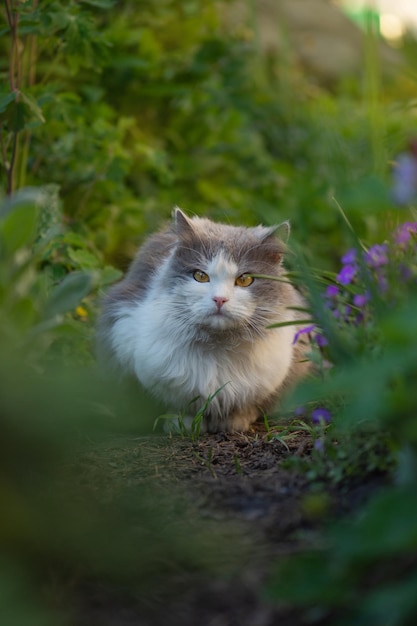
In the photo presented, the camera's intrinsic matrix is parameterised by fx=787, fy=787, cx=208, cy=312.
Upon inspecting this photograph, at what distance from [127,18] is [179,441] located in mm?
3076

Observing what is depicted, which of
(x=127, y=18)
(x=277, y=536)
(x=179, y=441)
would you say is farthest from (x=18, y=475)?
(x=127, y=18)

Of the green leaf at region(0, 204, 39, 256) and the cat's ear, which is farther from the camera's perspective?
the cat's ear

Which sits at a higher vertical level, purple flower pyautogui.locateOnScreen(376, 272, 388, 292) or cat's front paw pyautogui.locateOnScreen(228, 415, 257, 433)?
cat's front paw pyautogui.locateOnScreen(228, 415, 257, 433)

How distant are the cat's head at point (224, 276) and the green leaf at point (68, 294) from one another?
3.30 feet

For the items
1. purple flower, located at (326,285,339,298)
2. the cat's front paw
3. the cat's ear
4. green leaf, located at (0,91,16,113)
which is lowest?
the cat's front paw

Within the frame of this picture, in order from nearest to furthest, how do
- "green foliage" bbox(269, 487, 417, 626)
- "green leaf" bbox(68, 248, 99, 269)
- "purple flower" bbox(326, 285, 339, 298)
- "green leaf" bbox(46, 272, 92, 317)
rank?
"green foliage" bbox(269, 487, 417, 626) < "green leaf" bbox(46, 272, 92, 317) < "purple flower" bbox(326, 285, 339, 298) < "green leaf" bbox(68, 248, 99, 269)

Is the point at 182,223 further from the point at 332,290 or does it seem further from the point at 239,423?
the point at 239,423

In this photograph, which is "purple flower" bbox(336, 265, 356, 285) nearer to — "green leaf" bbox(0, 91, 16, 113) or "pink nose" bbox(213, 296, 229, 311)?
"pink nose" bbox(213, 296, 229, 311)

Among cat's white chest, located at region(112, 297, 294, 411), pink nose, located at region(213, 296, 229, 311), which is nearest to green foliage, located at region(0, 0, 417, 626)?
cat's white chest, located at region(112, 297, 294, 411)

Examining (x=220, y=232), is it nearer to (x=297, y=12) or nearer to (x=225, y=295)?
(x=225, y=295)

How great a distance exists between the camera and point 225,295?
2615 mm

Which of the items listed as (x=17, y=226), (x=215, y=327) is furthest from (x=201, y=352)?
(x=17, y=226)

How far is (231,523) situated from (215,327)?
3.28ft

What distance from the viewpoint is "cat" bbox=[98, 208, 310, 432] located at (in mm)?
2695
